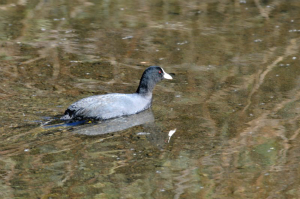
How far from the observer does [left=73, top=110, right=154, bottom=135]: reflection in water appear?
24.1 feet

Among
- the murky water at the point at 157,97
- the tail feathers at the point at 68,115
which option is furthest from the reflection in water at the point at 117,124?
the tail feathers at the point at 68,115

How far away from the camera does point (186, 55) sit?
34.8ft

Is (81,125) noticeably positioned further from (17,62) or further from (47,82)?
(17,62)

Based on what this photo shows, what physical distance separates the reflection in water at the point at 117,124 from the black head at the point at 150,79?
1.10ft

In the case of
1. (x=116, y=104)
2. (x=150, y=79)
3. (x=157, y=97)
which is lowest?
(x=157, y=97)

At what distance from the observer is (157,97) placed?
8.76 meters

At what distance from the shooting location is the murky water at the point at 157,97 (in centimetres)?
601

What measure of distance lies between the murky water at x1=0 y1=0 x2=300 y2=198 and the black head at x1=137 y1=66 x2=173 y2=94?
0.30 m

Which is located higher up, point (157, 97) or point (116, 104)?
point (116, 104)

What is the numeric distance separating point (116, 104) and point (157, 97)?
3.43 ft

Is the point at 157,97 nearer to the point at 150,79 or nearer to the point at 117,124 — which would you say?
the point at 150,79

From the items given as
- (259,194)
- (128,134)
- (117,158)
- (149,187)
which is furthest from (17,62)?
(259,194)

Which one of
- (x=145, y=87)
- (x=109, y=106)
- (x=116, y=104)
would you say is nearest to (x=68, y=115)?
(x=109, y=106)

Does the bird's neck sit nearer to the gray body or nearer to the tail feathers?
the gray body
